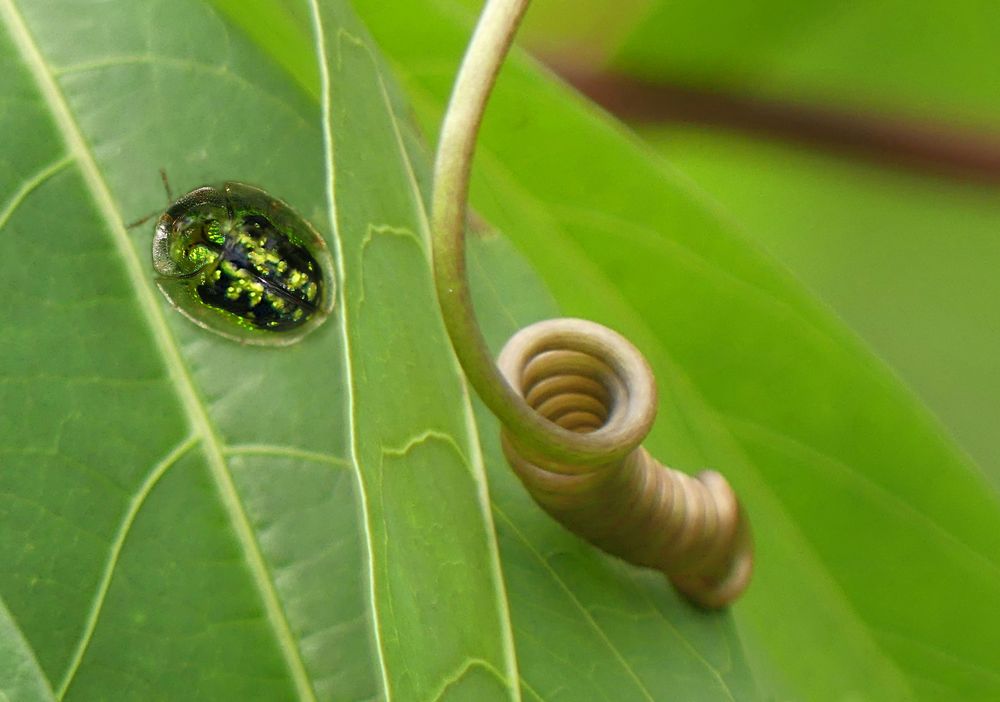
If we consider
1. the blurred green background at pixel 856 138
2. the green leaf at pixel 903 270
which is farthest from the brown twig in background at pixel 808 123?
the green leaf at pixel 903 270

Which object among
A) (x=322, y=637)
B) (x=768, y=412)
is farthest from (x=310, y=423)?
(x=768, y=412)

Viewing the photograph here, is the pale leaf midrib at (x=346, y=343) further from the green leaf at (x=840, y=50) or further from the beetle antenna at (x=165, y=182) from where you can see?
the green leaf at (x=840, y=50)

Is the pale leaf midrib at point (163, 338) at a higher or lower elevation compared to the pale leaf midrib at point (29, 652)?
higher

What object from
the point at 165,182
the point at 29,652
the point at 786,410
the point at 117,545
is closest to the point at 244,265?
the point at 165,182

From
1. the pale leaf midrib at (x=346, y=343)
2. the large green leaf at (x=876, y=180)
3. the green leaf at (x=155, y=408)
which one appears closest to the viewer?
the pale leaf midrib at (x=346, y=343)

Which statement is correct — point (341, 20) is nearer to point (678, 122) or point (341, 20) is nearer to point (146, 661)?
point (146, 661)

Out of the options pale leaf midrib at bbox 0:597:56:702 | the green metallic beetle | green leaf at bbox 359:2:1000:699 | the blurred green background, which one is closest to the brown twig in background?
the blurred green background

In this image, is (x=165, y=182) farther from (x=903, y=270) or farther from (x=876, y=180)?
(x=903, y=270)
